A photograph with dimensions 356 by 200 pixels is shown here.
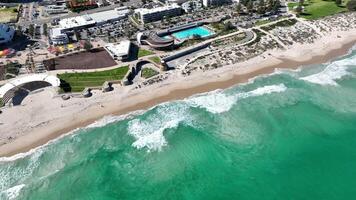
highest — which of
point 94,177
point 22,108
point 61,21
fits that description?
point 61,21

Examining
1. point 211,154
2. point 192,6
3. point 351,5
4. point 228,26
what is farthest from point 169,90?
point 351,5

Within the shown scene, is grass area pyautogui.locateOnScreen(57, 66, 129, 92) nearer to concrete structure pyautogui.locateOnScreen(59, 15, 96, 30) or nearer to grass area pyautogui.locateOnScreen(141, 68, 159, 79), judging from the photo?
grass area pyautogui.locateOnScreen(141, 68, 159, 79)

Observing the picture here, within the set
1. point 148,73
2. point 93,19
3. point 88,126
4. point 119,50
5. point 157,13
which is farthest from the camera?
point 93,19

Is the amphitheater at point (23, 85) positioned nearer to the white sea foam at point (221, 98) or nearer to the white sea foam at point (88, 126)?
the white sea foam at point (88, 126)

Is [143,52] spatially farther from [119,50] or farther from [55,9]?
[55,9]

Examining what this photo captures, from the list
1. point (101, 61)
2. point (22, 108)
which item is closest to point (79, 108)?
point (22, 108)

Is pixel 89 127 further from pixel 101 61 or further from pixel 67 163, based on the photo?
pixel 101 61

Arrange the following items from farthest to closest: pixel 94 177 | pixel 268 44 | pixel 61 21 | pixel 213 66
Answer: pixel 61 21 → pixel 268 44 → pixel 213 66 → pixel 94 177
